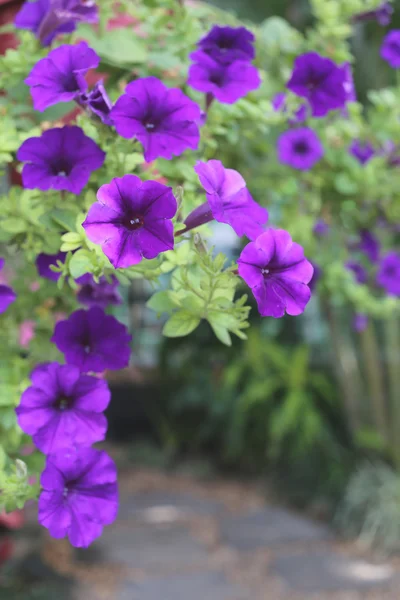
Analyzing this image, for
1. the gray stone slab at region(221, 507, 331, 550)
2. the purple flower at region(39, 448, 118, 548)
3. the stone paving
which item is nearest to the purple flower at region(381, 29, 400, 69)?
the purple flower at region(39, 448, 118, 548)

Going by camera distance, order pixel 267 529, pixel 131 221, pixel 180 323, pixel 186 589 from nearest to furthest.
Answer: pixel 131 221, pixel 180 323, pixel 186 589, pixel 267 529

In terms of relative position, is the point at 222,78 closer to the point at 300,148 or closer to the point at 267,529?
the point at 300,148

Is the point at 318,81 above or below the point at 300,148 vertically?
above

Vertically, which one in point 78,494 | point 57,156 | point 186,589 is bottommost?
point 186,589

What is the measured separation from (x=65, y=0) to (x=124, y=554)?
9.85ft

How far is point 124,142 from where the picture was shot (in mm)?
913

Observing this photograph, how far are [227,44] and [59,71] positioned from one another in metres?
0.28

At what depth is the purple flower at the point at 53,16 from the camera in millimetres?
978

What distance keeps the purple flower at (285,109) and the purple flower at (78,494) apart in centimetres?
76

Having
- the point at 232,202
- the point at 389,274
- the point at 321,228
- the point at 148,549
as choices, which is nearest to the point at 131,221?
the point at 232,202

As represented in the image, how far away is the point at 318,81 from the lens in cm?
114

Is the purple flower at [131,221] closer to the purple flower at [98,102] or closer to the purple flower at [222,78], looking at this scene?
the purple flower at [98,102]

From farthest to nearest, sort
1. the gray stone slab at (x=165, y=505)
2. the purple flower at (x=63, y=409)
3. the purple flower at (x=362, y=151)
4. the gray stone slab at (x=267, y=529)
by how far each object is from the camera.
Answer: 1. the gray stone slab at (x=165, y=505)
2. the gray stone slab at (x=267, y=529)
3. the purple flower at (x=362, y=151)
4. the purple flower at (x=63, y=409)

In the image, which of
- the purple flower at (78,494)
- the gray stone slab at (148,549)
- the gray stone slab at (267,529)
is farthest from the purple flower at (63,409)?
the gray stone slab at (267,529)
